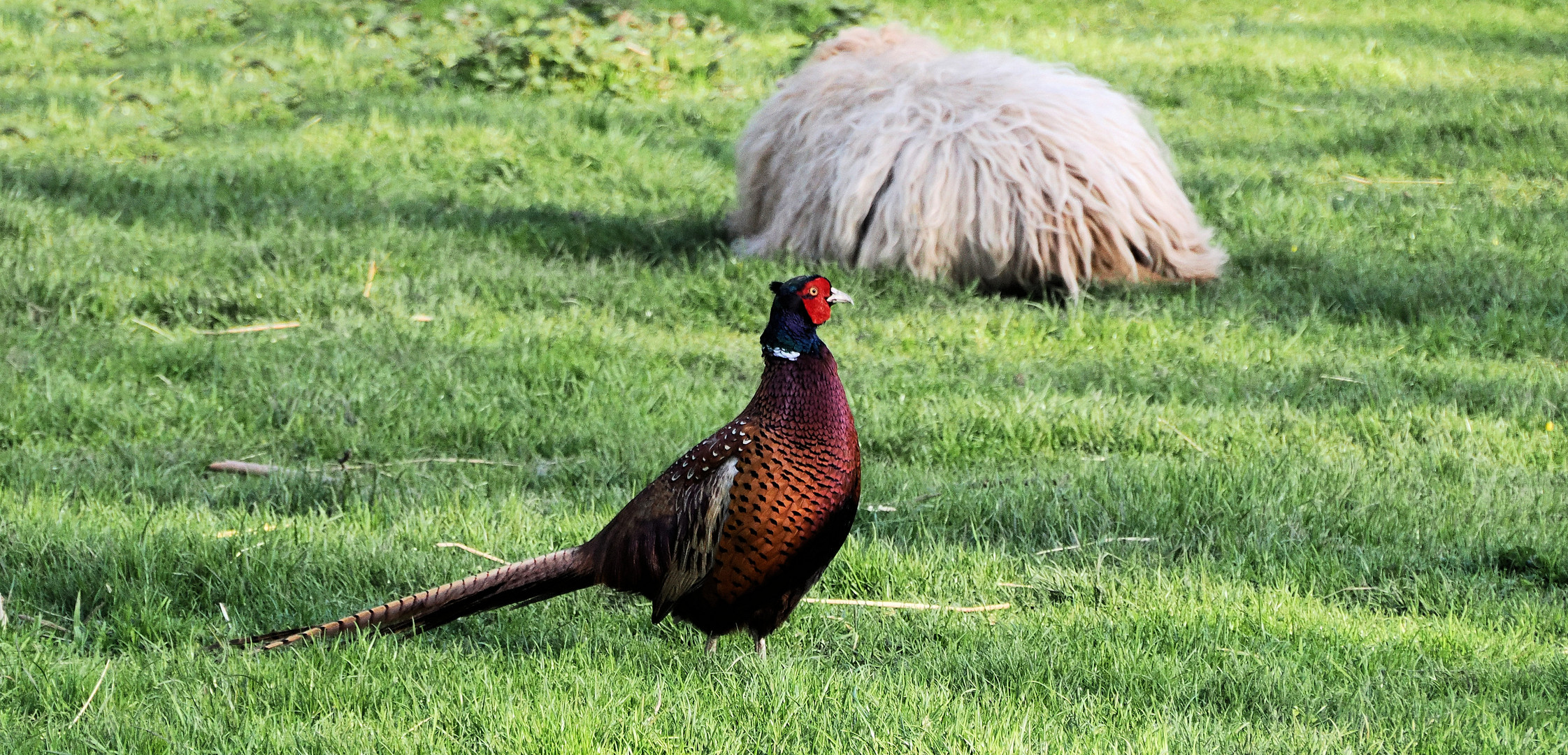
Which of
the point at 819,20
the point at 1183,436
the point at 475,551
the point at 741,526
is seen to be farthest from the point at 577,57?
the point at 741,526

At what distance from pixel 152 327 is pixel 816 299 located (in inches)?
133

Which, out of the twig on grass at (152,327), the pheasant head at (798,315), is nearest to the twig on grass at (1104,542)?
the pheasant head at (798,315)

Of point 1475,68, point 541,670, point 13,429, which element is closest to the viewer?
point 541,670

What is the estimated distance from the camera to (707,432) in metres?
4.21

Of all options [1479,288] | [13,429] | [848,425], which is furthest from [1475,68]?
[13,429]

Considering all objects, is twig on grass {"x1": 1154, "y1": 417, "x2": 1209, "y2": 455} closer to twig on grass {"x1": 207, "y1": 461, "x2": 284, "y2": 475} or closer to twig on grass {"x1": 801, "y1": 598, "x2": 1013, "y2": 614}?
twig on grass {"x1": 801, "y1": 598, "x2": 1013, "y2": 614}

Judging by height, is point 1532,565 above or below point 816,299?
below

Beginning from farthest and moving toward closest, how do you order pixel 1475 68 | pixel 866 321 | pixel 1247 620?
pixel 1475 68, pixel 866 321, pixel 1247 620

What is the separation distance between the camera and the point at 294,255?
5.72 metres

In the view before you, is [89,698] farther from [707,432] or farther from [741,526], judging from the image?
[707,432]

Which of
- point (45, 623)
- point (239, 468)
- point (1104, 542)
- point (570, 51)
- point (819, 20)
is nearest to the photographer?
point (45, 623)

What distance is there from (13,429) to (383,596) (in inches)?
68.4

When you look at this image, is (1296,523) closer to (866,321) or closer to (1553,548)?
(1553,548)

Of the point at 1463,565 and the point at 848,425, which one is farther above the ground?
the point at 848,425
